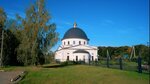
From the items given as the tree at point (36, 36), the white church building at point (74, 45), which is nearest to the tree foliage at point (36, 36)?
the tree at point (36, 36)

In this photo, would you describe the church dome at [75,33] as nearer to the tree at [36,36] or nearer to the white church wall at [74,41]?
the white church wall at [74,41]

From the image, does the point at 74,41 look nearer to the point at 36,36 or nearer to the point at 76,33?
the point at 76,33

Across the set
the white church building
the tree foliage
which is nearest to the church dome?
the white church building

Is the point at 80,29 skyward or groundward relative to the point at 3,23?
skyward

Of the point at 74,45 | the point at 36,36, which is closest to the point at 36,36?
the point at 36,36

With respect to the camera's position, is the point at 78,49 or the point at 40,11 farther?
the point at 78,49

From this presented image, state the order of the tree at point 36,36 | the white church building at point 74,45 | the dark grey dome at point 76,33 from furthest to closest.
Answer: the dark grey dome at point 76,33, the white church building at point 74,45, the tree at point 36,36

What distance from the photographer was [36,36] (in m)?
31.1

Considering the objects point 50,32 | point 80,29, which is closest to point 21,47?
point 50,32

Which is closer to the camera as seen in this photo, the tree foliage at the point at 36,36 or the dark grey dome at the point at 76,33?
the tree foliage at the point at 36,36

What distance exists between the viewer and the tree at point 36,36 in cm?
3098

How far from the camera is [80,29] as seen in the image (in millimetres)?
83625

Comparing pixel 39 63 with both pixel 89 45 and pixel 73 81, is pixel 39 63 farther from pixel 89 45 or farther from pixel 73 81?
pixel 89 45

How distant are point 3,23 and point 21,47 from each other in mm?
7280
